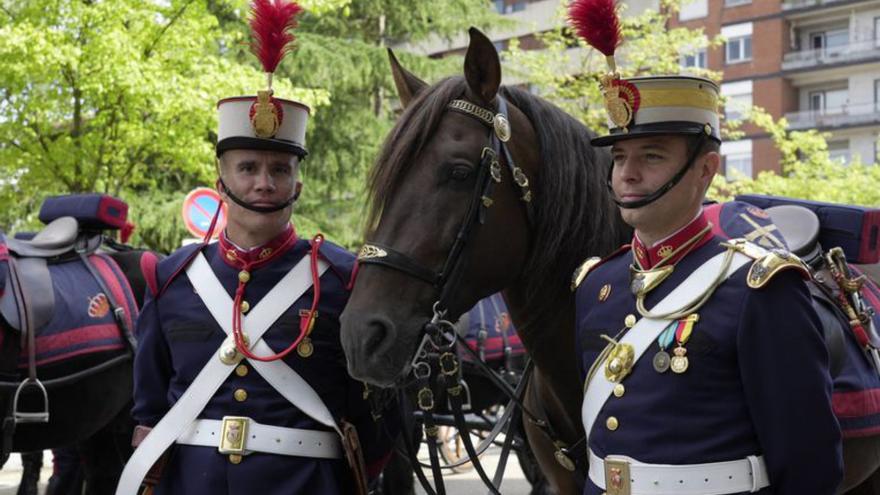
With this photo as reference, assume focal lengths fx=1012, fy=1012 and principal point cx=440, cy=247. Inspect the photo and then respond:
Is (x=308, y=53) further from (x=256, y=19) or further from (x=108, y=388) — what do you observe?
(x=256, y=19)

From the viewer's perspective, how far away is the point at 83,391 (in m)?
5.82

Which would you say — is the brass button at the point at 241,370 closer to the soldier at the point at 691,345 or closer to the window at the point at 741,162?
the soldier at the point at 691,345

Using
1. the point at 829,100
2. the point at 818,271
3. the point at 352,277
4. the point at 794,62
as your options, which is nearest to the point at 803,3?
the point at 794,62

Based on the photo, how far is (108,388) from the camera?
19.5 ft

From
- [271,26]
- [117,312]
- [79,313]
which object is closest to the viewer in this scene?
[271,26]

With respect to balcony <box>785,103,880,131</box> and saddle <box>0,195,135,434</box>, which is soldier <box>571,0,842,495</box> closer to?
saddle <box>0,195,135,434</box>

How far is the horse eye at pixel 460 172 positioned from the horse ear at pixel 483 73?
0.98ft

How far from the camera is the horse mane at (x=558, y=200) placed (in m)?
3.35

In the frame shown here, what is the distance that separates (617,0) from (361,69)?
18.9 metres

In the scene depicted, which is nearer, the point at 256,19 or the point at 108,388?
the point at 256,19

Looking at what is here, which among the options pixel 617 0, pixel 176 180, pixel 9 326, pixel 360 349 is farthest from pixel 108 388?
pixel 176 180

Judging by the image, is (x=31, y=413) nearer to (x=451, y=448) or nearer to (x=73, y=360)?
(x=73, y=360)

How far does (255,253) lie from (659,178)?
147 cm

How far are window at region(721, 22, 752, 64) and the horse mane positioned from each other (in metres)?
37.9
